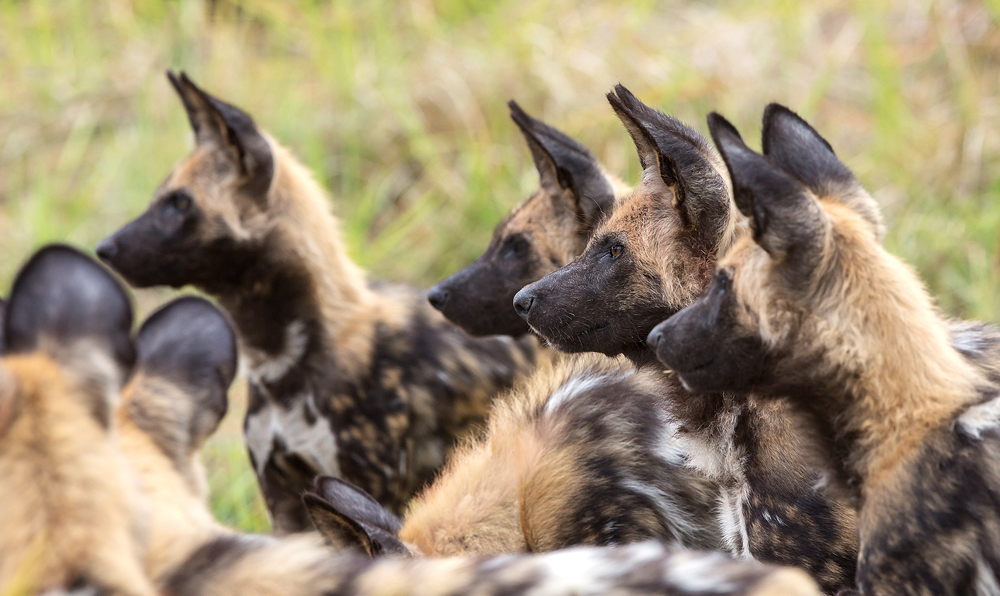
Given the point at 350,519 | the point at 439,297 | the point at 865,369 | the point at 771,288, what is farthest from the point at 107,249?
the point at 865,369

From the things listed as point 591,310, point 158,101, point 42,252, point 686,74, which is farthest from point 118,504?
point 158,101

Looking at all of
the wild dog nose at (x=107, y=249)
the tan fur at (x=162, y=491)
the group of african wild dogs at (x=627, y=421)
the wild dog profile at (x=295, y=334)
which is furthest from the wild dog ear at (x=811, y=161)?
the wild dog nose at (x=107, y=249)

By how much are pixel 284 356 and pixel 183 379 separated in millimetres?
1840

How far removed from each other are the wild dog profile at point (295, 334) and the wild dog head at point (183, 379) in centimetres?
164

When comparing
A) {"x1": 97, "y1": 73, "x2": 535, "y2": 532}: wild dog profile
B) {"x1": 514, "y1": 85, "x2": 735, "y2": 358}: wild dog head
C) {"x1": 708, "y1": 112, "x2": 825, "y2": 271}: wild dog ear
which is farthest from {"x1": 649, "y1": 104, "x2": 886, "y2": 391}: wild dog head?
{"x1": 97, "y1": 73, "x2": 535, "y2": 532}: wild dog profile

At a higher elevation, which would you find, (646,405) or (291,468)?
(646,405)

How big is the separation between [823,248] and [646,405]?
2.96 ft

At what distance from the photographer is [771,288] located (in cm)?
243

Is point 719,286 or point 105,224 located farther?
point 105,224

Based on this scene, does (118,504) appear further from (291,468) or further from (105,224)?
(105,224)

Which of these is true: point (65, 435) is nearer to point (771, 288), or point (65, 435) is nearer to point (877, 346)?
point (771, 288)

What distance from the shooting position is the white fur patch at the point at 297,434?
13.5 feet

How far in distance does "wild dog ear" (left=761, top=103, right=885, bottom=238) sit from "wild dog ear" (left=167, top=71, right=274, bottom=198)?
2.12 m

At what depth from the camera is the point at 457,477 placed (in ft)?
9.81
